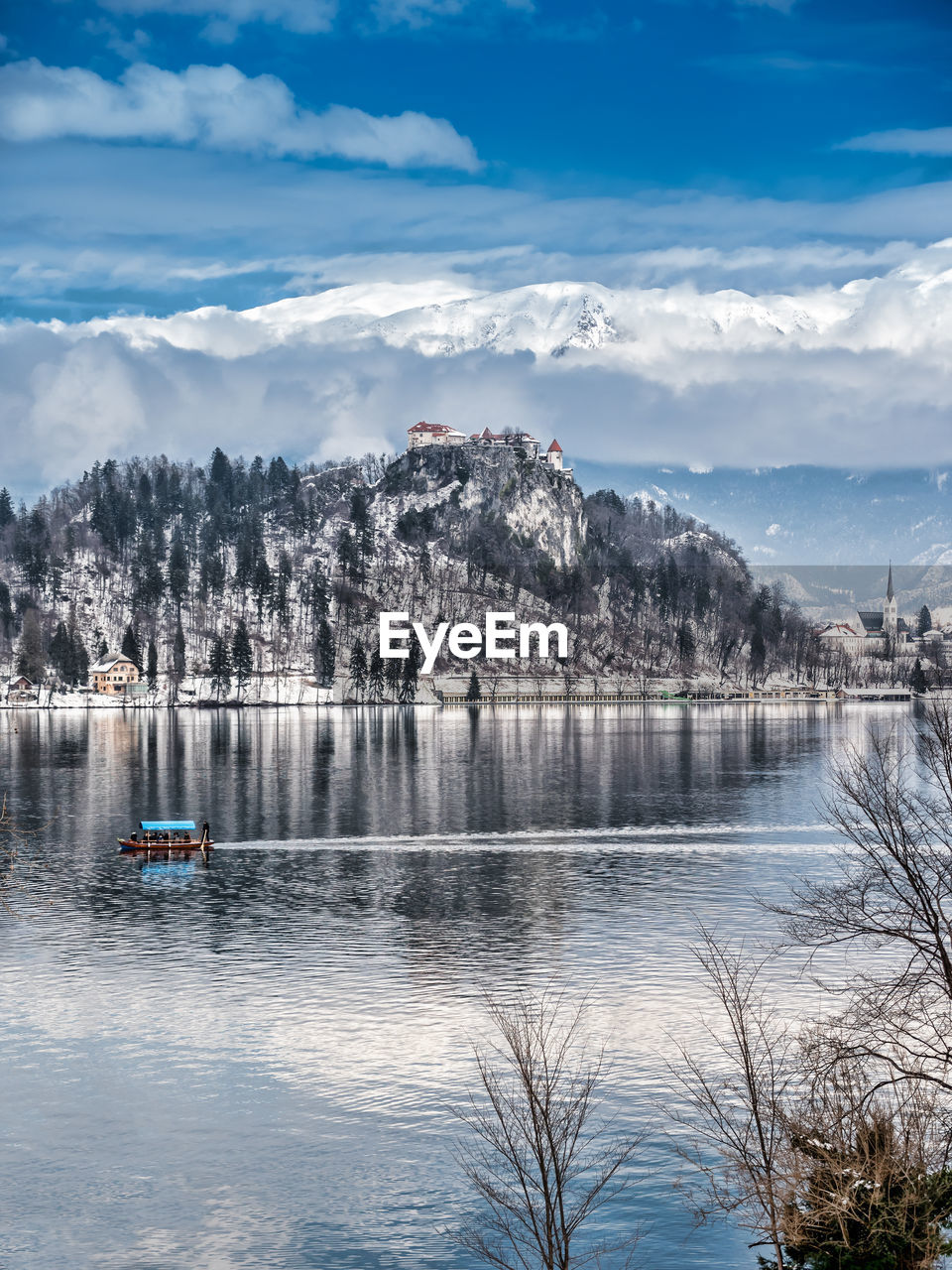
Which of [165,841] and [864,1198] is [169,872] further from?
[864,1198]

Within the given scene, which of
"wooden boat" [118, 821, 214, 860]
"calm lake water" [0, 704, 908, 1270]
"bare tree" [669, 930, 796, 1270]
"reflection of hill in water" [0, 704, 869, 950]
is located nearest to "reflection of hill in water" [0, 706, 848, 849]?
"reflection of hill in water" [0, 704, 869, 950]

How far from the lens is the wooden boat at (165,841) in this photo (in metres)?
88.4

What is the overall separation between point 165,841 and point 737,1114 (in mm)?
56729

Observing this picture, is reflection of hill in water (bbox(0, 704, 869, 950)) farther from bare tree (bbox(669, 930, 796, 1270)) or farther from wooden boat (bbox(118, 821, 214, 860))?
bare tree (bbox(669, 930, 796, 1270))

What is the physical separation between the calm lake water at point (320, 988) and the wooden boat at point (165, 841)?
2.21 metres

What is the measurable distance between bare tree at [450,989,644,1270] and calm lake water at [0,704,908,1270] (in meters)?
0.90

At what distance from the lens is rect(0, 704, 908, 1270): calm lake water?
3616 cm

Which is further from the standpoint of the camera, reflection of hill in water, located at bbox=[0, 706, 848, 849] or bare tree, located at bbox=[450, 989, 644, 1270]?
reflection of hill in water, located at bbox=[0, 706, 848, 849]

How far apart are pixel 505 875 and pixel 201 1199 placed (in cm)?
4522

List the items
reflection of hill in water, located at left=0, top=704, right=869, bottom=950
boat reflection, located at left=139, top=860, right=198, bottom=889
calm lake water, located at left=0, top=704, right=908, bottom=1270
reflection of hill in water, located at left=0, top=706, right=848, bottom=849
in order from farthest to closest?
1. reflection of hill in water, located at left=0, top=706, right=848, bottom=849
2. boat reflection, located at left=139, top=860, right=198, bottom=889
3. reflection of hill in water, located at left=0, top=704, right=869, bottom=950
4. calm lake water, located at left=0, top=704, right=908, bottom=1270

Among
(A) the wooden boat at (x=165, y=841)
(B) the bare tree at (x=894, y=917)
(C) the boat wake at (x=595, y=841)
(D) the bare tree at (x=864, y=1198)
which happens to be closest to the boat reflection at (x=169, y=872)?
(A) the wooden boat at (x=165, y=841)

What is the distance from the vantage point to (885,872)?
3288 centimetres

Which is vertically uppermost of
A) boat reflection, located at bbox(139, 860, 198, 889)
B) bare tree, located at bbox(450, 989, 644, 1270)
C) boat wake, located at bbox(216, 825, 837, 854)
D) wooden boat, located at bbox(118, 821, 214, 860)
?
wooden boat, located at bbox(118, 821, 214, 860)

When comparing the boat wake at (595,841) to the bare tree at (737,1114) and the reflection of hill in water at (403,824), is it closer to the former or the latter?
the reflection of hill in water at (403,824)
